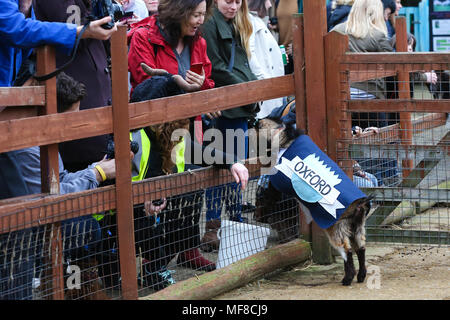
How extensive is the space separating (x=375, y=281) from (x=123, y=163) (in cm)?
200

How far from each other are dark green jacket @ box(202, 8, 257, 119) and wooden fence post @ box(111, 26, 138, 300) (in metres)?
2.00

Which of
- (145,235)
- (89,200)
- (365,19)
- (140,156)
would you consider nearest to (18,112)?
(89,200)

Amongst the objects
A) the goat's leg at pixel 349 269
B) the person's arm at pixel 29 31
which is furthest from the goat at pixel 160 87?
the goat's leg at pixel 349 269

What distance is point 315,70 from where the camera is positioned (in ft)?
18.0

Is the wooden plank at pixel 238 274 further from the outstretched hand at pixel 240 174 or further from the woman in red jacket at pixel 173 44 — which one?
the outstretched hand at pixel 240 174

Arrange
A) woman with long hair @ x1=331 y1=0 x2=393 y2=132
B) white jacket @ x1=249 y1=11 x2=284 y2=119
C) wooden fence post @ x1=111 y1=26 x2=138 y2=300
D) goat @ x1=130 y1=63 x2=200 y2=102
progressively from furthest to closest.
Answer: woman with long hair @ x1=331 y1=0 x2=393 y2=132 → white jacket @ x1=249 y1=11 x2=284 y2=119 → goat @ x1=130 y1=63 x2=200 y2=102 → wooden fence post @ x1=111 y1=26 x2=138 y2=300

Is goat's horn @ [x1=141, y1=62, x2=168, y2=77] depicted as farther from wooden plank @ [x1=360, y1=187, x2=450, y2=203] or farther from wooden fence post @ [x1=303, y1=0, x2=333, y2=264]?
wooden plank @ [x1=360, y1=187, x2=450, y2=203]

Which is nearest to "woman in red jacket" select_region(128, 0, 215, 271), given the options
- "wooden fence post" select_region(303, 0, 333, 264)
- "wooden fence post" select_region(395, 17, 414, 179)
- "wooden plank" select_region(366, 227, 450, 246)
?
"wooden fence post" select_region(303, 0, 333, 264)

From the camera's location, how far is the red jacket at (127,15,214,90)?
5.31m

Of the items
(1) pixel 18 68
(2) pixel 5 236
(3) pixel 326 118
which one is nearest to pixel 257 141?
(3) pixel 326 118

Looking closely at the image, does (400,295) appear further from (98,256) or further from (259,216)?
(98,256)

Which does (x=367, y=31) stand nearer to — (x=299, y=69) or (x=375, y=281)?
(x=299, y=69)

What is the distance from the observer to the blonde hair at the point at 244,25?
6.40m

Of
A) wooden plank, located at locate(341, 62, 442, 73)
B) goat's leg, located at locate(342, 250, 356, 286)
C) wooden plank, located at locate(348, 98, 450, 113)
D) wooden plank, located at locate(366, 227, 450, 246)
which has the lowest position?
goat's leg, located at locate(342, 250, 356, 286)
